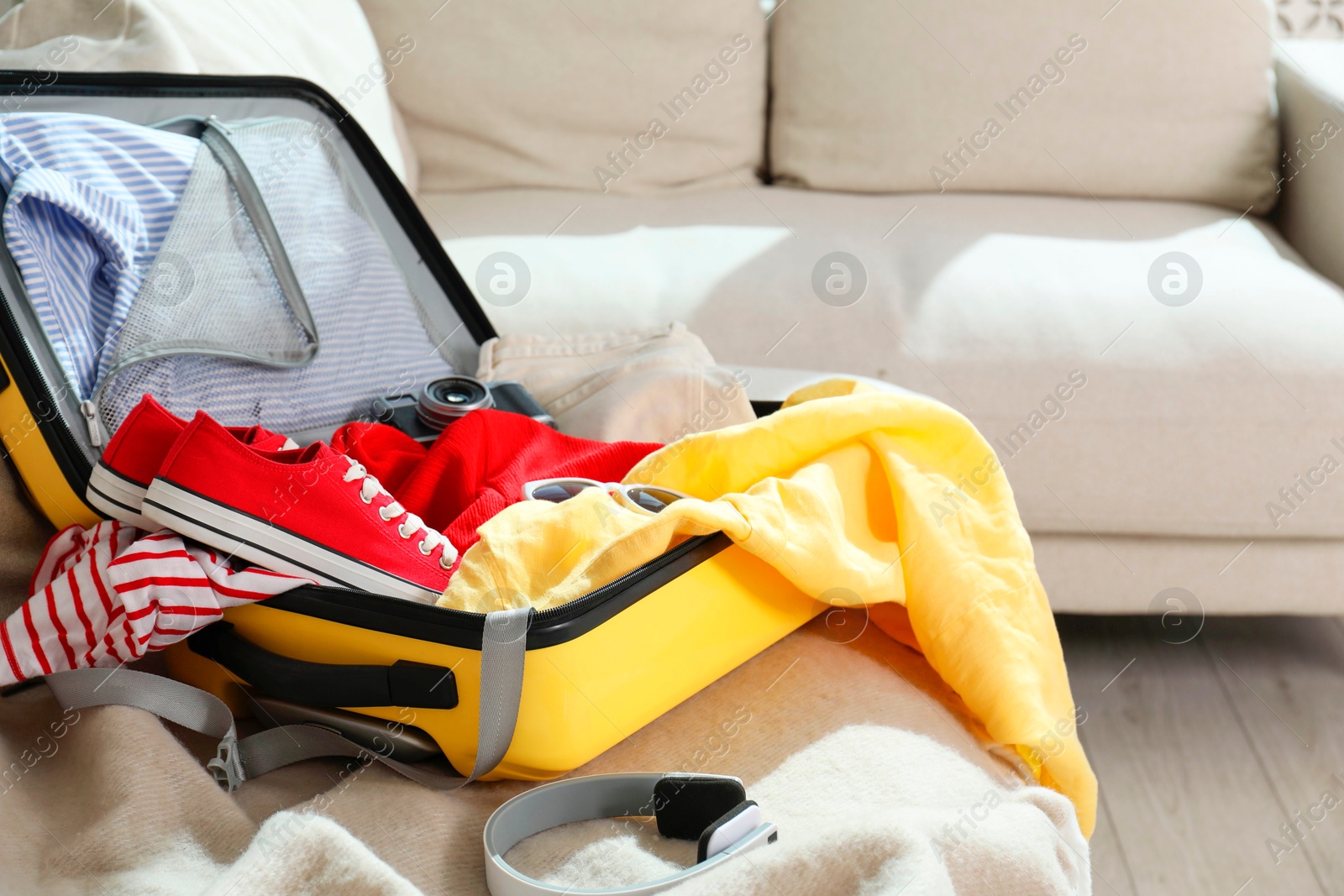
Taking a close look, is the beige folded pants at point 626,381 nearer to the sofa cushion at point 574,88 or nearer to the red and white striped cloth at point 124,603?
the red and white striped cloth at point 124,603

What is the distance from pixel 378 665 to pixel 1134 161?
51.5 inches

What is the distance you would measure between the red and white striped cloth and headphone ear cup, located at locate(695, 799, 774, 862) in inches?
9.4

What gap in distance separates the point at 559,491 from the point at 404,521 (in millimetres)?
115

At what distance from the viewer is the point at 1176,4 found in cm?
136

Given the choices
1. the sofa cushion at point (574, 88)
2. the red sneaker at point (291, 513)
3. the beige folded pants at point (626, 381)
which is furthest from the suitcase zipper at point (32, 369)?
the sofa cushion at point (574, 88)

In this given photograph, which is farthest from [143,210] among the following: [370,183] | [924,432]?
[924,432]

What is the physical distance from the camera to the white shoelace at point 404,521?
1.78 ft

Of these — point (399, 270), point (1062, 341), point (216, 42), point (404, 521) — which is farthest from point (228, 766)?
point (1062, 341)

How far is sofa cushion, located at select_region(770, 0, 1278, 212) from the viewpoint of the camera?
1.36 meters

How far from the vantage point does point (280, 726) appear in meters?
0.52

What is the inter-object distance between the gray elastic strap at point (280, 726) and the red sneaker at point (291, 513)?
7cm

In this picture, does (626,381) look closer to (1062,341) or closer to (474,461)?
(474,461)

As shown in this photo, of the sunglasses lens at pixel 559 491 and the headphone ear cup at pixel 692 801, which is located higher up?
the headphone ear cup at pixel 692 801

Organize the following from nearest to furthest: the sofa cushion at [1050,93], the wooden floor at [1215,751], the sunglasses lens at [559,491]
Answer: the sunglasses lens at [559,491]
the wooden floor at [1215,751]
the sofa cushion at [1050,93]
